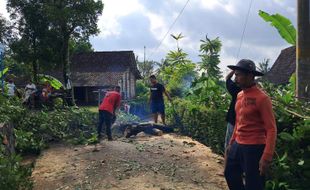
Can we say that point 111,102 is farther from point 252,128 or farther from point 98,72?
point 98,72

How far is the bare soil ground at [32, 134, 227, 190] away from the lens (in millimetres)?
6805

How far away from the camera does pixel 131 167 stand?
25.6ft

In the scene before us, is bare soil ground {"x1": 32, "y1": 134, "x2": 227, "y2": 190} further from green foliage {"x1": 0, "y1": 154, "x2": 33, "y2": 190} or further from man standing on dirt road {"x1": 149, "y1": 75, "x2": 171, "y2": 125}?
man standing on dirt road {"x1": 149, "y1": 75, "x2": 171, "y2": 125}

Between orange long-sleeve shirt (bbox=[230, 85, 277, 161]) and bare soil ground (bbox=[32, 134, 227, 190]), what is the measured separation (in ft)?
6.74

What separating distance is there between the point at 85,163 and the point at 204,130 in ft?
11.2

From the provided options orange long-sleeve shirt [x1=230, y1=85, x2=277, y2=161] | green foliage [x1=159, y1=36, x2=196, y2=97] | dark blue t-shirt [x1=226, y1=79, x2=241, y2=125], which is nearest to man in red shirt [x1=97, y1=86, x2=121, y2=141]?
dark blue t-shirt [x1=226, y1=79, x2=241, y2=125]

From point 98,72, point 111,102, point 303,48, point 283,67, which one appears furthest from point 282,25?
point 98,72

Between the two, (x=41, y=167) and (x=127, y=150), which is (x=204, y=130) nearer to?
(x=127, y=150)

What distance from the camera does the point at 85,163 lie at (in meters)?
8.25

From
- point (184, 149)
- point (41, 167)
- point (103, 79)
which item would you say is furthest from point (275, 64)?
point (41, 167)

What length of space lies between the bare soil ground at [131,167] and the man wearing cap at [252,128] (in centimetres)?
199

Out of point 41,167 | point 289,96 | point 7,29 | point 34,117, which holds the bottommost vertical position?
point 41,167

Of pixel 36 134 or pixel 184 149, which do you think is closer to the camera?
pixel 184 149

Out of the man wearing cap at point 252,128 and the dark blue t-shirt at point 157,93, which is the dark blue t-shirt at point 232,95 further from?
the dark blue t-shirt at point 157,93
